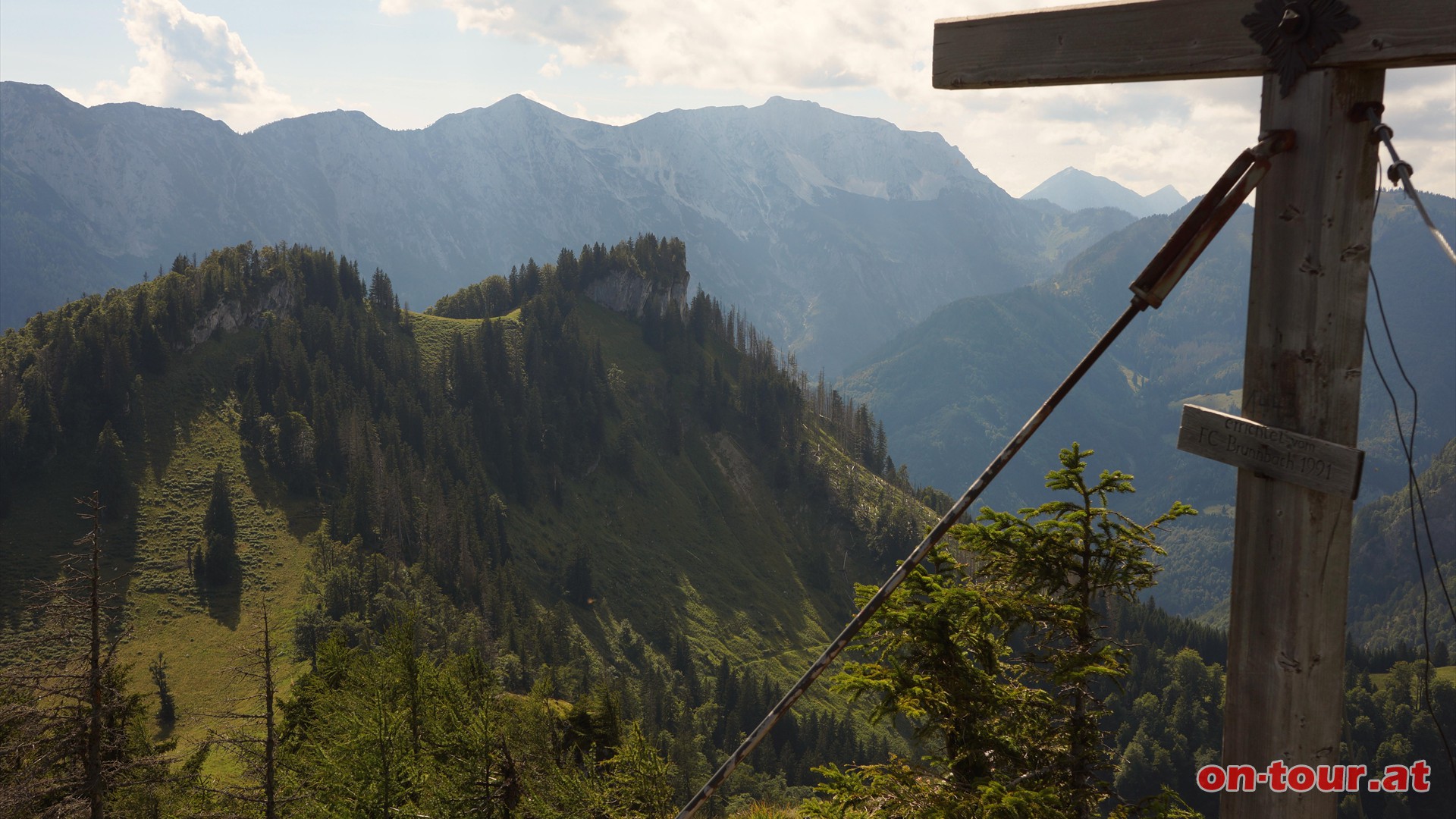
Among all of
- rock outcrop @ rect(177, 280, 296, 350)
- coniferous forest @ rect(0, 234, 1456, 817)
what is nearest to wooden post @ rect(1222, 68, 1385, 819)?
coniferous forest @ rect(0, 234, 1456, 817)

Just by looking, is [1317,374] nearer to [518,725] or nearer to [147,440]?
[518,725]

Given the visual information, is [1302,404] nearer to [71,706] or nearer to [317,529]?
[71,706]

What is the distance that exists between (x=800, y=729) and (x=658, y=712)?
22.8 metres

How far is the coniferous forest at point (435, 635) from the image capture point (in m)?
11.3

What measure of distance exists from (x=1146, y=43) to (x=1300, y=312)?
68.4 inches

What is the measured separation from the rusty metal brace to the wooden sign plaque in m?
0.68

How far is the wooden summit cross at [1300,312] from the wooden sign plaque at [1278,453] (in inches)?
3.2

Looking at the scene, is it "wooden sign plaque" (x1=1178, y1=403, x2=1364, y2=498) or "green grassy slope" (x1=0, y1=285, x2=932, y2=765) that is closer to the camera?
"wooden sign plaque" (x1=1178, y1=403, x2=1364, y2=498)

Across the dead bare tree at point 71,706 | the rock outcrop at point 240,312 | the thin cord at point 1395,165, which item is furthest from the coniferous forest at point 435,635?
the thin cord at point 1395,165

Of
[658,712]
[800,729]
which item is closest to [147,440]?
[658,712]

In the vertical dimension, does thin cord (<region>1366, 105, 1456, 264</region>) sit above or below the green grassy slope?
above

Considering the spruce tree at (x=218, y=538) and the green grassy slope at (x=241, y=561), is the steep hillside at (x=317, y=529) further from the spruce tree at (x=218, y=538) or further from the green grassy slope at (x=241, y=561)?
the spruce tree at (x=218, y=538)

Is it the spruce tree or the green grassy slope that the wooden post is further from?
the spruce tree

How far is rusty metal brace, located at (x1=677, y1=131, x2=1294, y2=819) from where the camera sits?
438 cm
